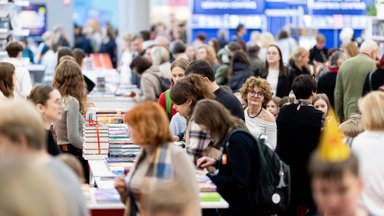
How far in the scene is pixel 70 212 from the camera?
178 inches

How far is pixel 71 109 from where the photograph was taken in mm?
8781

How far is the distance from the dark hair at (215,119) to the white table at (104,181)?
18.9 inches

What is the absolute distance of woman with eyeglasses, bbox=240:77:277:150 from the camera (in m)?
8.38

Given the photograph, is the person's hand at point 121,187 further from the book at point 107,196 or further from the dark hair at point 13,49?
the dark hair at point 13,49

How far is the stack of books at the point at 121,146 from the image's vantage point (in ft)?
26.3

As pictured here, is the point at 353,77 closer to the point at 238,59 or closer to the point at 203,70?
the point at 238,59

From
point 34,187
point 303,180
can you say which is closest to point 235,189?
point 303,180

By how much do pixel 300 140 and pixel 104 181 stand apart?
2090 millimetres

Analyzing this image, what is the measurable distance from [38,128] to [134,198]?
4.80 feet

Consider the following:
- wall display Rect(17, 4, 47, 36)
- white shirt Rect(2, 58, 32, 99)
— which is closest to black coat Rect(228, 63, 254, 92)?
white shirt Rect(2, 58, 32, 99)

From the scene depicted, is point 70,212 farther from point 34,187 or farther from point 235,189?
point 235,189

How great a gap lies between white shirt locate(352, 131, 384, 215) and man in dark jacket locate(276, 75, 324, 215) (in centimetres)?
241

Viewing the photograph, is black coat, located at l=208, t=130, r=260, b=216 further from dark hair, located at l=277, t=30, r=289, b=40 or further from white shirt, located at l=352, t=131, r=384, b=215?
dark hair, located at l=277, t=30, r=289, b=40

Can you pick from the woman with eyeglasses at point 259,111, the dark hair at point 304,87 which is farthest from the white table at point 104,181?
the dark hair at point 304,87
